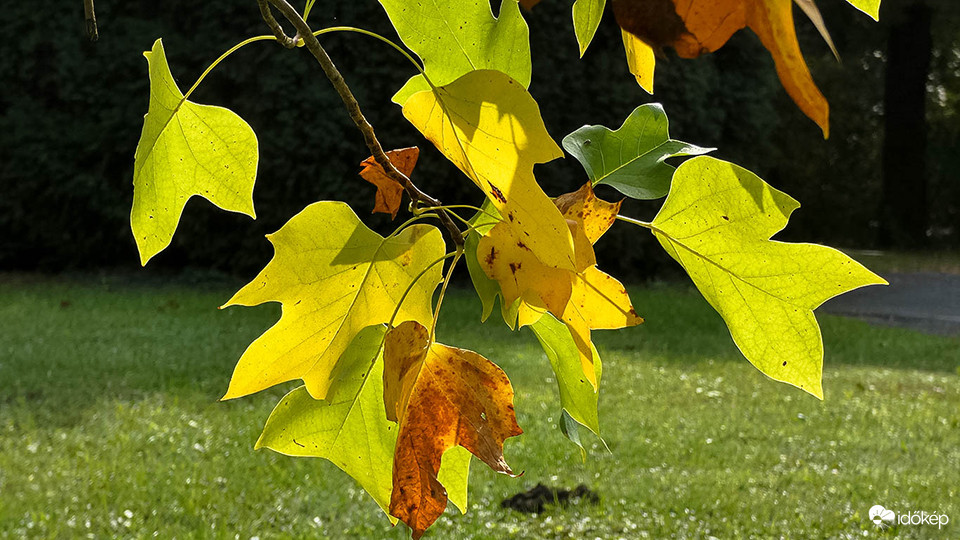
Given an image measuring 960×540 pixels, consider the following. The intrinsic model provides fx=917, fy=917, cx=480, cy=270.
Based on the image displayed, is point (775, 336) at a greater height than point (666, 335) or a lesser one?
greater

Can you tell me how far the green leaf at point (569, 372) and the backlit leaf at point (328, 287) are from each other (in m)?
0.09

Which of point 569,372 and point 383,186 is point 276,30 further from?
point 569,372

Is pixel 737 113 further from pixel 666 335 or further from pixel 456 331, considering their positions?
pixel 456 331

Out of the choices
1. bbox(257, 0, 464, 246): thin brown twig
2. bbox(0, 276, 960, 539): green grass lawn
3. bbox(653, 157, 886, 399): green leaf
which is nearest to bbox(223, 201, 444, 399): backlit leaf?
bbox(257, 0, 464, 246): thin brown twig

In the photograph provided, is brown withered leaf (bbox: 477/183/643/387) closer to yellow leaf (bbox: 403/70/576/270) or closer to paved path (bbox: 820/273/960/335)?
yellow leaf (bbox: 403/70/576/270)

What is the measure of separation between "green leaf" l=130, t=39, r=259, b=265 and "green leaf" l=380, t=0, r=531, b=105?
88 millimetres

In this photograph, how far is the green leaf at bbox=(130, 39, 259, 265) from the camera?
1.42 feet

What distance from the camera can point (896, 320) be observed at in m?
7.04

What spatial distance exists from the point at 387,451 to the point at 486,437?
0.09 meters

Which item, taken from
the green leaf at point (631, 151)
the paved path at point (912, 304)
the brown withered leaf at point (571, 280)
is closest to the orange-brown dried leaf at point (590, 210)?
the brown withered leaf at point (571, 280)

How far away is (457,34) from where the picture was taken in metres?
0.42

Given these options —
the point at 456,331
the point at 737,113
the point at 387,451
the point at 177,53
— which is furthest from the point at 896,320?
the point at 387,451

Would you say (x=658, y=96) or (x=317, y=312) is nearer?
(x=317, y=312)

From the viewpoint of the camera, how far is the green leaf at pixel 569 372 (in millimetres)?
492
